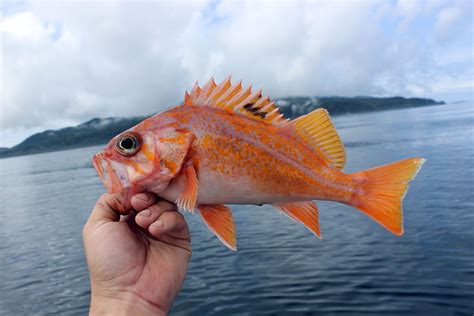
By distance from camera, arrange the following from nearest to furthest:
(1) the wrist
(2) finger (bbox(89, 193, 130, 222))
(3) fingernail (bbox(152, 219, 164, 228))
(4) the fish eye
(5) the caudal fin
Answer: (4) the fish eye, (5) the caudal fin, (3) fingernail (bbox(152, 219, 164, 228)), (1) the wrist, (2) finger (bbox(89, 193, 130, 222))

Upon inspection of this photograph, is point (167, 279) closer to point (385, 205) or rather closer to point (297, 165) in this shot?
point (297, 165)

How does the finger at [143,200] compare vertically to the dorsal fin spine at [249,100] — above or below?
below

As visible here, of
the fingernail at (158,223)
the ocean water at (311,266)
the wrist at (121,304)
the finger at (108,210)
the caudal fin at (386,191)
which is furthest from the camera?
the ocean water at (311,266)

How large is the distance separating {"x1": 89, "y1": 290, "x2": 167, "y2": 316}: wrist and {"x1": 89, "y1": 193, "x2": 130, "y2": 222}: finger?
0.80 metres

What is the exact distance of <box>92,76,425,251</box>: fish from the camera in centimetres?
347

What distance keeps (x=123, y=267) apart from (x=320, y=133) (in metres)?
2.53

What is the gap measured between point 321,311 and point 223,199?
14.0 metres

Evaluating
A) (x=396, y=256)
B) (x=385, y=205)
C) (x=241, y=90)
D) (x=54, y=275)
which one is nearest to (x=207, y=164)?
(x=241, y=90)

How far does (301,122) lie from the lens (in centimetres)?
382

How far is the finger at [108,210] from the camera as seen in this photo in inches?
173

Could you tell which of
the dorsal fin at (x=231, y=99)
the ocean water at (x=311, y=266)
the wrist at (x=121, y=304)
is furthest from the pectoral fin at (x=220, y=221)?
the ocean water at (x=311, y=266)

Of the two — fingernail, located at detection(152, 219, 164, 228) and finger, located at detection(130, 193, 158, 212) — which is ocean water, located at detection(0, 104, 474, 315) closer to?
fingernail, located at detection(152, 219, 164, 228)

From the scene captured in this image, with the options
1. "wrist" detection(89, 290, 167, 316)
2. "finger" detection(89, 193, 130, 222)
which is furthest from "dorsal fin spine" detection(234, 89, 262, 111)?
"wrist" detection(89, 290, 167, 316)

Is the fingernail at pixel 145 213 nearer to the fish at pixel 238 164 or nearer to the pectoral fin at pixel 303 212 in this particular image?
the fish at pixel 238 164
